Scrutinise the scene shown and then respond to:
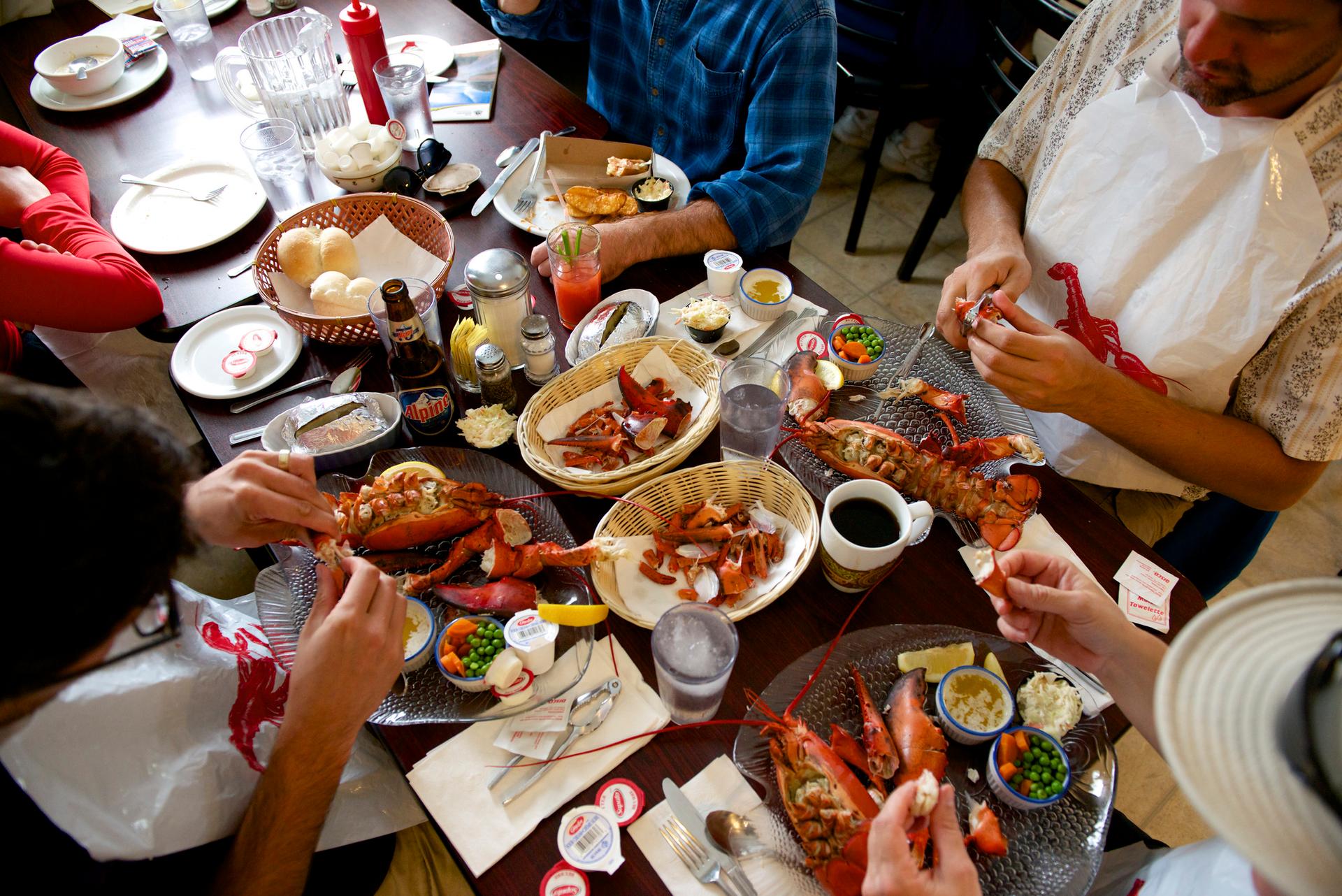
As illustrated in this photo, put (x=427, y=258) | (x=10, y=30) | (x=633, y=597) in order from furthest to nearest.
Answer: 1. (x=10, y=30)
2. (x=427, y=258)
3. (x=633, y=597)

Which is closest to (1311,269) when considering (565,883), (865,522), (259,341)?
(865,522)

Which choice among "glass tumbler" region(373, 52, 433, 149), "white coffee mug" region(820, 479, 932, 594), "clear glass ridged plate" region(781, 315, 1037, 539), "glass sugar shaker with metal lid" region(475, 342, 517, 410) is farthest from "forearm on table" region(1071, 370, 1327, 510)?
"glass tumbler" region(373, 52, 433, 149)

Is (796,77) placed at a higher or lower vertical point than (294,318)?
higher

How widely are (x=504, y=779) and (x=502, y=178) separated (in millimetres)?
1966

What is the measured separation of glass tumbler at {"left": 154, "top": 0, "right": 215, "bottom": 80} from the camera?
285 centimetres

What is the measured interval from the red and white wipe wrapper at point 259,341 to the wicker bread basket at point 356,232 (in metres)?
0.09

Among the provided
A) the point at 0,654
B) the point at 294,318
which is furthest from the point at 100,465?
the point at 294,318

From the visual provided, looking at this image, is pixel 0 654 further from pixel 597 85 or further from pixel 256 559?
pixel 597 85

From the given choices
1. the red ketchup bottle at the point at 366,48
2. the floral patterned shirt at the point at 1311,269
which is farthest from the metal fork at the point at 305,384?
the floral patterned shirt at the point at 1311,269

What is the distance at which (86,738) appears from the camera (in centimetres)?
121

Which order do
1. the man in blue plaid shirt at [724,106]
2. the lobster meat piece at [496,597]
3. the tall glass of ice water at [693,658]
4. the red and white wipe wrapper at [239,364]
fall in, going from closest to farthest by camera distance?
the tall glass of ice water at [693,658], the lobster meat piece at [496,597], the red and white wipe wrapper at [239,364], the man in blue plaid shirt at [724,106]

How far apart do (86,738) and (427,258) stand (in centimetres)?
151

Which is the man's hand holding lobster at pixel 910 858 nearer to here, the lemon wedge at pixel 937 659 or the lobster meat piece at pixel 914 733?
the lobster meat piece at pixel 914 733

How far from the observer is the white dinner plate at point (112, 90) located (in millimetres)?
2684
